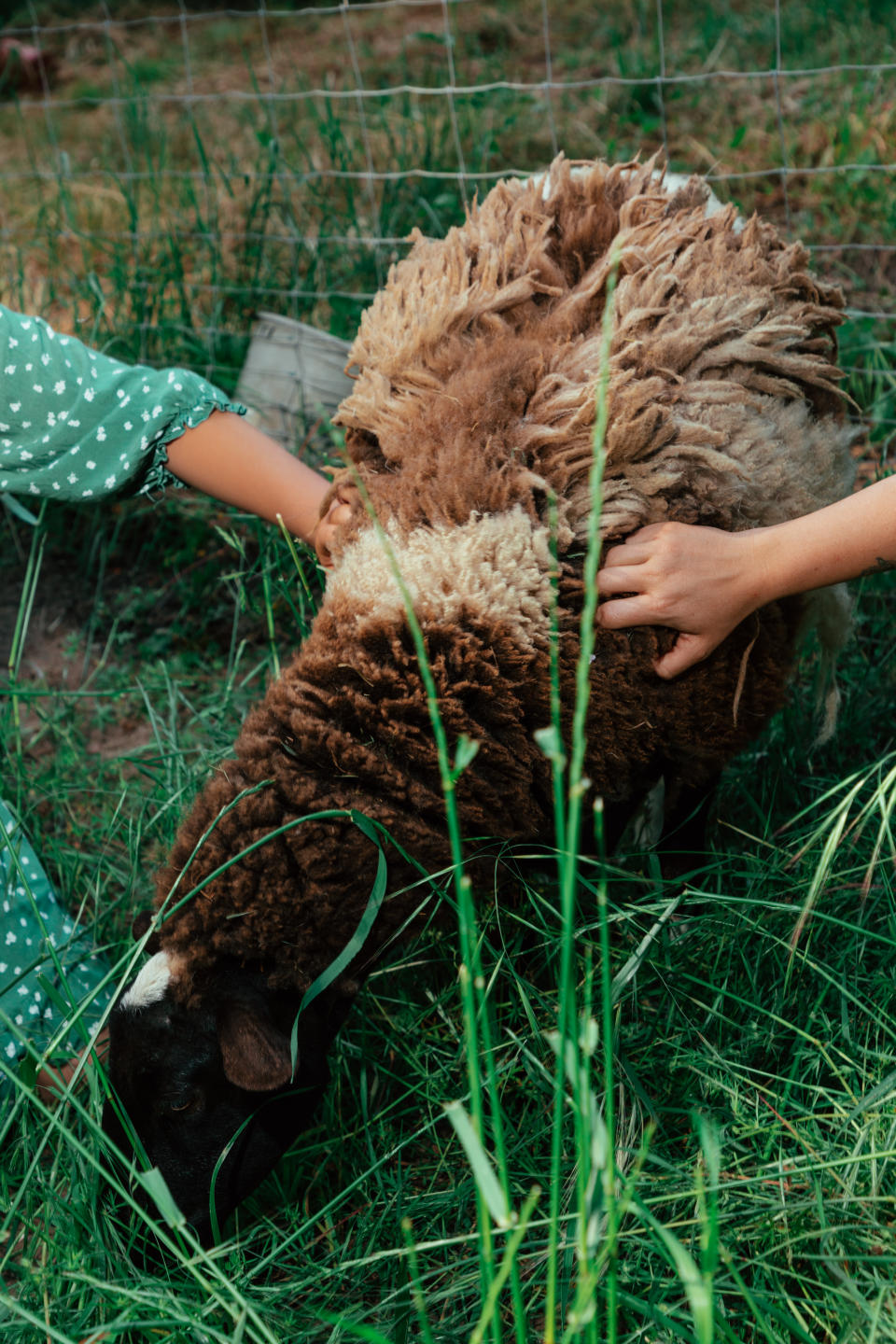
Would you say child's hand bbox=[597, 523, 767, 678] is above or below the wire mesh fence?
below

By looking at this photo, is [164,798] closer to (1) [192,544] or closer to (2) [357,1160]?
(2) [357,1160]

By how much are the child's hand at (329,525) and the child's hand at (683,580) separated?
0.54 metres

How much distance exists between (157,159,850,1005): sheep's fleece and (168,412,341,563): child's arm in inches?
9.7

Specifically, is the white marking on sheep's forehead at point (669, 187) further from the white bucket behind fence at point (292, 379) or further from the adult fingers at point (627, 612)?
the white bucket behind fence at point (292, 379)

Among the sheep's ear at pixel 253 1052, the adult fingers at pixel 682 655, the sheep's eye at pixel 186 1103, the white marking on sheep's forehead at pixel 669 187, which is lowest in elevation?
the sheep's eye at pixel 186 1103

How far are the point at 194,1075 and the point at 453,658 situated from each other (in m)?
0.81

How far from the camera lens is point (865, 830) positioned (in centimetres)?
220

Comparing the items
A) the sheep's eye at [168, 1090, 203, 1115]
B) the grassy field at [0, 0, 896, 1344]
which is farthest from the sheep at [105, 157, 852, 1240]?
the grassy field at [0, 0, 896, 1344]

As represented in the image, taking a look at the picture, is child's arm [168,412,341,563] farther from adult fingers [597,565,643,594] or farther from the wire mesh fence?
the wire mesh fence

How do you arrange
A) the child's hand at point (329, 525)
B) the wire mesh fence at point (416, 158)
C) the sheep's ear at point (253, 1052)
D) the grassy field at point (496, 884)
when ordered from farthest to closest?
the wire mesh fence at point (416, 158) → the child's hand at point (329, 525) → the sheep's ear at point (253, 1052) → the grassy field at point (496, 884)

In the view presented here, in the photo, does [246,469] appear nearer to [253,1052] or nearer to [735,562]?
[735,562]

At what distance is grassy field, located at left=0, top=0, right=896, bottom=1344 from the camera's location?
4.57 feet

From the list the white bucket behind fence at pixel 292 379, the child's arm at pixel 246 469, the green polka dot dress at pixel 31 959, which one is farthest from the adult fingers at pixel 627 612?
the white bucket behind fence at pixel 292 379

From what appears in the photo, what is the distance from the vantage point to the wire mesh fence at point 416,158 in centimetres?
352
